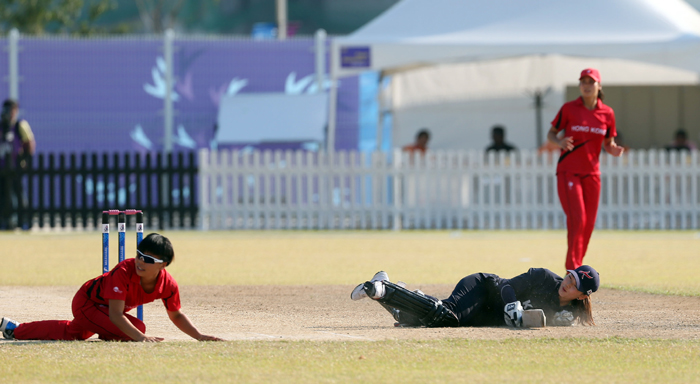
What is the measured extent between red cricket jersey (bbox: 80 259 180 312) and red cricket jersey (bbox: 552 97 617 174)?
5.18 metres

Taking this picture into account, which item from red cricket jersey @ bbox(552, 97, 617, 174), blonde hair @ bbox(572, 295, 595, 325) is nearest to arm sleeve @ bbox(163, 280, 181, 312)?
blonde hair @ bbox(572, 295, 595, 325)

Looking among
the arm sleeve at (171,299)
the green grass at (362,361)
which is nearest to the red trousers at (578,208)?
the green grass at (362,361)

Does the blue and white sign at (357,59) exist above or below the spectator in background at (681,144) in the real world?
above

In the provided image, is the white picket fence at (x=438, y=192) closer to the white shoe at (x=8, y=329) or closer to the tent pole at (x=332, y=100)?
the tent pole at (x=332, y=100)

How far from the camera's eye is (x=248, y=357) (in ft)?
19.1

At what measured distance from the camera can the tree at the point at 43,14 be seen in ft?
123

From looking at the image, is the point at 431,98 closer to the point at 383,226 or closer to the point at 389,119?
the point at 389,119

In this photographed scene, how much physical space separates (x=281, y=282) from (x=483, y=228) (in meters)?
9.40

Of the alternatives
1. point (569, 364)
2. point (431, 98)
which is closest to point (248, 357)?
point (569, 364)

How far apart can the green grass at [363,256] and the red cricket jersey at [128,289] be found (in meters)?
4.17

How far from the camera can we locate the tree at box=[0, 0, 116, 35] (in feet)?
123

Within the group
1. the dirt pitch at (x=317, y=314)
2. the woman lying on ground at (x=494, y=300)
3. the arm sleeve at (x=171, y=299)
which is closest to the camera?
the arm sleeve at (x=171, y=299)

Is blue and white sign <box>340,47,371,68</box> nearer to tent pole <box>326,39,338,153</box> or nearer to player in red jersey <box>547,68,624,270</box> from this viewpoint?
tent pole <box>326,39,338,153</box>

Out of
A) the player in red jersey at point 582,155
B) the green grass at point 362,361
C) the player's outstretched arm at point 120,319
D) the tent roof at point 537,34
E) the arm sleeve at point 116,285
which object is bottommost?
the green grass at point 362,361
